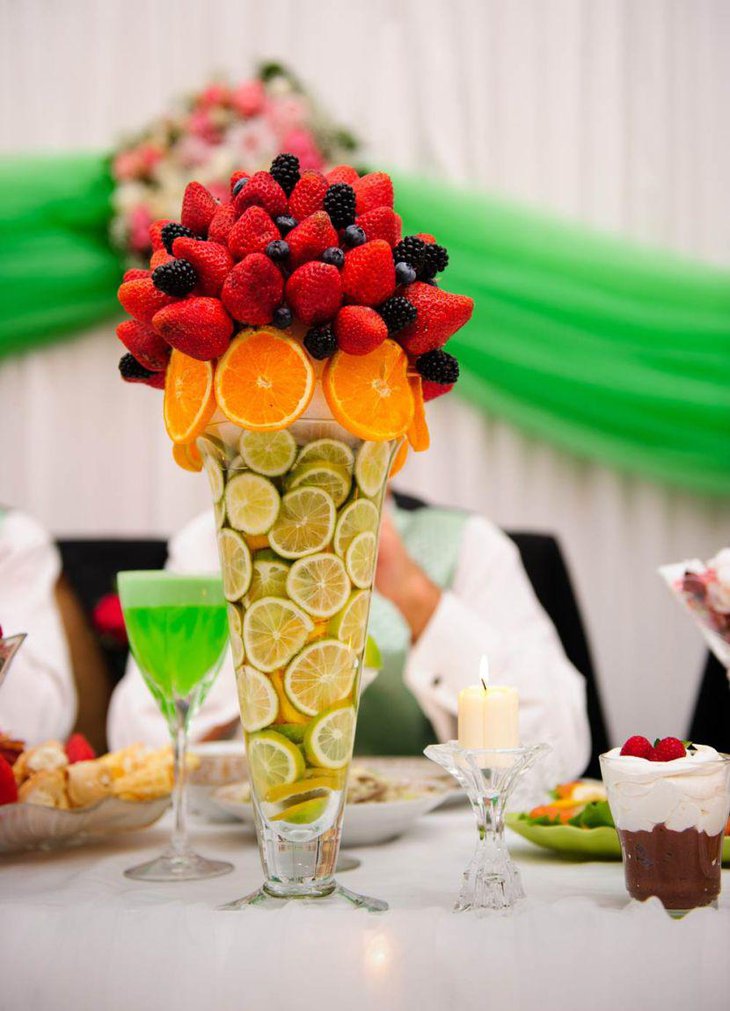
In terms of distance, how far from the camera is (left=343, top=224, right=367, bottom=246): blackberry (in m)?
0.65

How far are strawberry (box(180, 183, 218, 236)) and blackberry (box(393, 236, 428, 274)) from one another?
0.43 ft

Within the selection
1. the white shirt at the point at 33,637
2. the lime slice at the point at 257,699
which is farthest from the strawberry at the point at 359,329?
the white shirt at the point at 33,637

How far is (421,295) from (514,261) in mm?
1889

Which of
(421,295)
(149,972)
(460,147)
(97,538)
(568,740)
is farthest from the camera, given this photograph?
(460,147)

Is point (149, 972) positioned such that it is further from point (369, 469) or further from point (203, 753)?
point (203, 753)

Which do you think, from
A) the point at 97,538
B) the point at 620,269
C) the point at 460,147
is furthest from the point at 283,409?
the point at 460,147

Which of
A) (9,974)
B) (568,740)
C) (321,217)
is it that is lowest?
(568,740)

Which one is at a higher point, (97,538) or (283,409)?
(283,409)

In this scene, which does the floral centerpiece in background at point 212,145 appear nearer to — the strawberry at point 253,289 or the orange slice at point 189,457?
the orange slice at point 189,457

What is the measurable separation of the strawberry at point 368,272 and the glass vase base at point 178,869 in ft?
1.50

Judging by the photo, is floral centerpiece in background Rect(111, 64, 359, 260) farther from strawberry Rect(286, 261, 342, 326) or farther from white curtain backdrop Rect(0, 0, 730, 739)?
strawberry Rect(286, 261, 342, 326)

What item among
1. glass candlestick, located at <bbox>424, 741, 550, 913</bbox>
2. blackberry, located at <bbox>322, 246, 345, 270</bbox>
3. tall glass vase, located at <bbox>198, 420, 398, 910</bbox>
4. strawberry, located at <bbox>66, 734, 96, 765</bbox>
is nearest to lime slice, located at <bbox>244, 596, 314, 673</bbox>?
tall glass vase, located at <bbox>198, 420, 398, 910</bbox>

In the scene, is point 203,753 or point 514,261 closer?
point 203,753

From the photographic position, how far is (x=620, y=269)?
2.49 m
